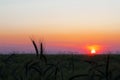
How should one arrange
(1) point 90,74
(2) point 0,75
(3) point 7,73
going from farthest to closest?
(3) point 7,73, (2) point 0,75, (1) point 90,74

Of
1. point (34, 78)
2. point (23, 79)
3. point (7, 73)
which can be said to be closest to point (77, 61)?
point (7, 73)

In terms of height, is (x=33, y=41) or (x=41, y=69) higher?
(x=33, y=41)

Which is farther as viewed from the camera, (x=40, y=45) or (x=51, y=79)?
(x=51, y=79)

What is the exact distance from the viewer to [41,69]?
28.8ft

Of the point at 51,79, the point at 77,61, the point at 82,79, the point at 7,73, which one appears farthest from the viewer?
the point at 77,61

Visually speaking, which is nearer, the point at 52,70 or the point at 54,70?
the point at 54,70

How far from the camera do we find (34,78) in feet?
50.5

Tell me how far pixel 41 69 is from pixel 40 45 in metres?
1.11

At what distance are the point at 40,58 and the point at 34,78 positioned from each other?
764 cm

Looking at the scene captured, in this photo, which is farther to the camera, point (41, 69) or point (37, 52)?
point (41, 69)

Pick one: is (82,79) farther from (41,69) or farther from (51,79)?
(41,69)

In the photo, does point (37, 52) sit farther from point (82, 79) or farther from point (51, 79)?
point (82, 79)

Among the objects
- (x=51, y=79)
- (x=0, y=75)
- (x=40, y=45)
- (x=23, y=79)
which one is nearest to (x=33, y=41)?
(x=40, y=45)

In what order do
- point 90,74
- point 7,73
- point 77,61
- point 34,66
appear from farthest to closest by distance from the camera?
1. point 77,61
2. point 7,73
3. point 34,66
4. point 90,74
